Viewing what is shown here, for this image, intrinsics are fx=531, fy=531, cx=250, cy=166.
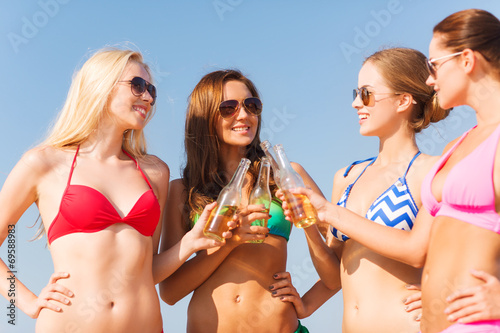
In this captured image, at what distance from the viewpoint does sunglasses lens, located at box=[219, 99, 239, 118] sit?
5070 millimetres

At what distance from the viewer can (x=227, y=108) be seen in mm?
5070

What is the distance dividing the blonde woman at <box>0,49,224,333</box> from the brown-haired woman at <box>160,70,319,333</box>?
1.04 ft

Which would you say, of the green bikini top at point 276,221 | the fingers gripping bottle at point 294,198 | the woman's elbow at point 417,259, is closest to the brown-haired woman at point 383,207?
the woman's elbow at point 417,259

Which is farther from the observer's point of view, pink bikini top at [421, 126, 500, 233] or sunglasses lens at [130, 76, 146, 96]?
sunglasses lens at [130, 76, 146, 96]

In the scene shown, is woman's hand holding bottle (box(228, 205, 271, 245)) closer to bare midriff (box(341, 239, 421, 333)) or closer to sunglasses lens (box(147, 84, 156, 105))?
bare midriff (box(341, 239, 421, 333))

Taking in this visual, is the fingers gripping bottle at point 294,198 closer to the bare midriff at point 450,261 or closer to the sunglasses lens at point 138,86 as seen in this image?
the bare midriff at point 450,261

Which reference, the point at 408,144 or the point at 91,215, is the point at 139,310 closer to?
the point at 91,215

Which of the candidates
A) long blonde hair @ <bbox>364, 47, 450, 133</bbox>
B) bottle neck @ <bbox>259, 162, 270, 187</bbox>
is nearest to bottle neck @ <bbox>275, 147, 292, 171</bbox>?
bottle neck @ <bbox>259, 162, 270, 187</bbox>

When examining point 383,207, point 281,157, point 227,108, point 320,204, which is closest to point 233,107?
point 227,108

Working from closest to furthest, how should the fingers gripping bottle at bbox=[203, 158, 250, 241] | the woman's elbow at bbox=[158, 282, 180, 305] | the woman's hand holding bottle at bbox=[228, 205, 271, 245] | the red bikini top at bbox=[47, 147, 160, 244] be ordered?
the red bikini top at bbox=[47, 147, 160, 244], the fingers gripping bottle at bbox=[203, 158, 250, 241], the woman's hand holding bottle at bbox=[228, 205, 271, 245], the woman's elbow at bbox=[158, 282, 180, 305]

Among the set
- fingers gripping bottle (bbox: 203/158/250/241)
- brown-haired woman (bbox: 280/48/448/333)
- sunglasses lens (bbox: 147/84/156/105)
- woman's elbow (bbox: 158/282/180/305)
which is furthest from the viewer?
woman's elbow (bbox: 158/282/180/305)

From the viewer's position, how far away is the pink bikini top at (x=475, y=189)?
2900 millimetres

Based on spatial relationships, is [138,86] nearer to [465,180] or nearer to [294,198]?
[294,198]

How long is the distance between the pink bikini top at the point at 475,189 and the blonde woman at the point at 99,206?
197cm
